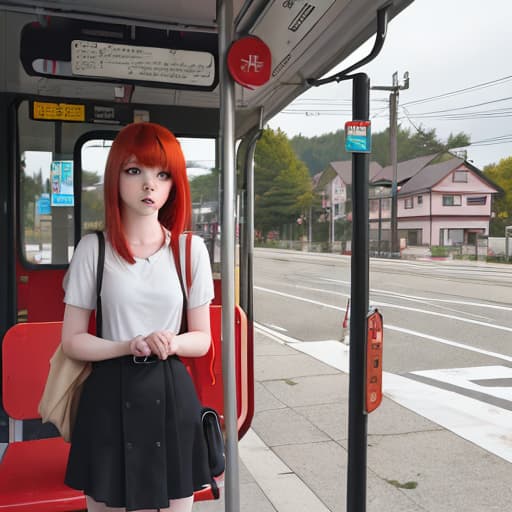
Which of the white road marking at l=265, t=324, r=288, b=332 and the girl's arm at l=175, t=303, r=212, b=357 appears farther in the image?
the white road marking at l=265, t=324, r=288, b=332

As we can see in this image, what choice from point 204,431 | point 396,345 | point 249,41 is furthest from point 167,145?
point 396,345

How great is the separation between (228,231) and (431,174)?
11.0 feet

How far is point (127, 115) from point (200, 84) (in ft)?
3.32

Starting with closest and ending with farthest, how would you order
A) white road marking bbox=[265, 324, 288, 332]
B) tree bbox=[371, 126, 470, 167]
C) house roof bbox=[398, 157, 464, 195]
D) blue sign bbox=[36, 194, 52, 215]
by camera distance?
tree bbox=[371, 126, 470, 167], blue sign bbox=[36, 194, 52, 215], house roof bbox=[398, 157, 464, 195], white road marking bbox=[265, 324, 288, 332]

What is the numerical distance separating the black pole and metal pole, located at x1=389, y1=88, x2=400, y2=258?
1.75 ft

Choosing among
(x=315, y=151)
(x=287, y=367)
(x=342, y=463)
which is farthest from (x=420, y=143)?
(x=287, y=367)

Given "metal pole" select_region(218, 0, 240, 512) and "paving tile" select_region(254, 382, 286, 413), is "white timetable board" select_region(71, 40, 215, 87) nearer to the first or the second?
"metal pole" select_region(218, 0, 240, 512)

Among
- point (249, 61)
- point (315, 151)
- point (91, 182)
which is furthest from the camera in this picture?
point (315, 151)

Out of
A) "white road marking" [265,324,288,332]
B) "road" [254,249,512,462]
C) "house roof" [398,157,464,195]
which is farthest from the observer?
"white road marking" [265,324,288,332]

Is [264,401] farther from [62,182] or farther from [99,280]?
[99,280]

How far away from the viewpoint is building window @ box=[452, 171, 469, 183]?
472 cm

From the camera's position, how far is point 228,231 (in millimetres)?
1797

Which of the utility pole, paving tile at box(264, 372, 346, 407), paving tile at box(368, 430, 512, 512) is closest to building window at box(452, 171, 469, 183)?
the utility pole

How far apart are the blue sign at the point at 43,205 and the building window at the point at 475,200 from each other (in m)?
2.71
